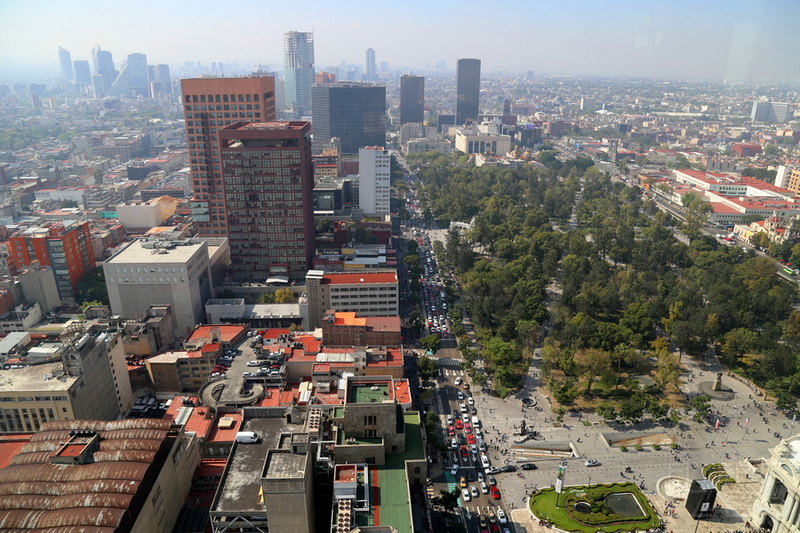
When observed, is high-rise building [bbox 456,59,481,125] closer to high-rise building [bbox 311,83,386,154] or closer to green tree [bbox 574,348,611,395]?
high-rise building [bbox 311,83,386,154]

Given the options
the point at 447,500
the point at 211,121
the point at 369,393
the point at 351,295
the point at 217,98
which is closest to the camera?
the point at 369,393

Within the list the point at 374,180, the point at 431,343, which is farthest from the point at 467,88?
the point at 431,343

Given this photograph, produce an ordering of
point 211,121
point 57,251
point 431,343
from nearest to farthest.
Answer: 1. point 431,343
2. point 57,251
3. point 211,121

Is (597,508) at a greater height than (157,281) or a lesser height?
lesser

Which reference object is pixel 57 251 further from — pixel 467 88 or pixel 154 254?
pixel 467 88

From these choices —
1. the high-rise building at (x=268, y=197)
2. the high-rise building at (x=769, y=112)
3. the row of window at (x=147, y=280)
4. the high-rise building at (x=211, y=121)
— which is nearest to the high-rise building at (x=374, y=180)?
the high-rise building at (x=268, y=197)

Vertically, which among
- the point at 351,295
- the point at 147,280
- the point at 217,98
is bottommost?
the point at 351,295

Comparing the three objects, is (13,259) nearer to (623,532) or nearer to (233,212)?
(233,212)
